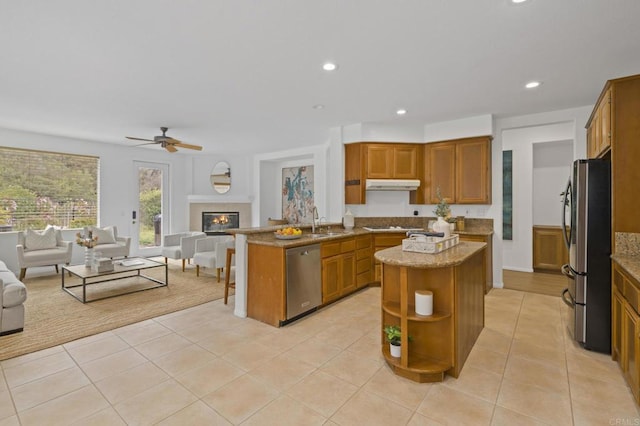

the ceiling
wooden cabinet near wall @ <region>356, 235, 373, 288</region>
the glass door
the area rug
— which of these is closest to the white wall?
the ceiling

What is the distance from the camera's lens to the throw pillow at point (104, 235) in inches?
237

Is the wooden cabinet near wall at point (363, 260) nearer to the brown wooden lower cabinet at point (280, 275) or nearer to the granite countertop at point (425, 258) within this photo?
the brown wooden lower cabinet at point (280, 275)

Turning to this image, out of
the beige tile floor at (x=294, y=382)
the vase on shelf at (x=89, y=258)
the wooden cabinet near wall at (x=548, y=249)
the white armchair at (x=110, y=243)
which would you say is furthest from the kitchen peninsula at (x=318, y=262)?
the white armchair at (x=110, y=243)

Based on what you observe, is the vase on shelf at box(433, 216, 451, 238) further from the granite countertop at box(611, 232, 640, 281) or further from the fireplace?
the fireplace

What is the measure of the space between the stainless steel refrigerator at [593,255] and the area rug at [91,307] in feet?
13.6

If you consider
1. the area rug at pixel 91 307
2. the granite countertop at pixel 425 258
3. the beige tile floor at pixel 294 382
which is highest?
the granite countertop at pixel 425 258

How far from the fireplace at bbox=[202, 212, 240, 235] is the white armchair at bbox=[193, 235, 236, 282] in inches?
105

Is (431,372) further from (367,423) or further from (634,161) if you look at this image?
→ (634,161)

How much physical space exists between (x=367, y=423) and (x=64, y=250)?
20.3 ft

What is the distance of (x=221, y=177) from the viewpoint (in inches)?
339

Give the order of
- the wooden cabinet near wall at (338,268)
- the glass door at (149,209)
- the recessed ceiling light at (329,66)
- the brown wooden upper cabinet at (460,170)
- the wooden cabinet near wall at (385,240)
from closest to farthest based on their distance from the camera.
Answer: the recessed ceiling light at (329,66)
the wooden cabinet near wall at (338,268)
the brown wooden upper cabinet at (460,170)
the wooden cabinet near wall at (385,240)
the glass door at (149,209)

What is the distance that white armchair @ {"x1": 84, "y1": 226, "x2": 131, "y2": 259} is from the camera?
5859mm

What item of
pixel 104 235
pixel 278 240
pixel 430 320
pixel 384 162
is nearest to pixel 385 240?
pixel 384 162

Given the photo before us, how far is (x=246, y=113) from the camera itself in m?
4.64
